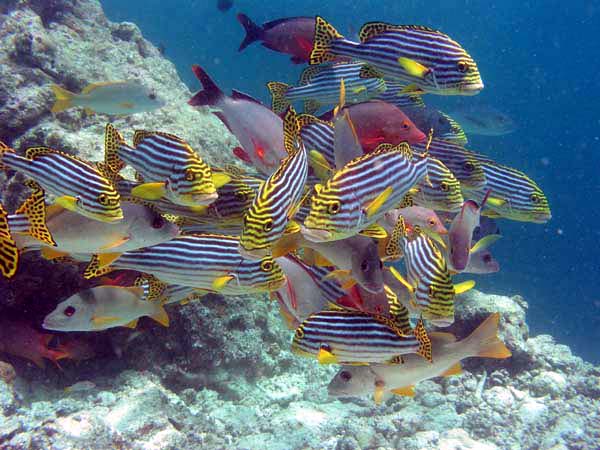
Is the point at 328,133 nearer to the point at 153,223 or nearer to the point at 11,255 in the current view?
the point at 153,223

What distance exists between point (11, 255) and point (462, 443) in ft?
19.1

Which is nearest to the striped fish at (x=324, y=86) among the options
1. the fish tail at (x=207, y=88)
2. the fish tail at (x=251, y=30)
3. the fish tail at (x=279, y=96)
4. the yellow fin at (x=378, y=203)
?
the fish tail at (x=279, y=96)

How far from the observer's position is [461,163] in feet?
11.5

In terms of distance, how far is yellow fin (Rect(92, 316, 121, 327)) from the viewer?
344 cm

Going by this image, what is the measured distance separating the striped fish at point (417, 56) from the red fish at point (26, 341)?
4.99 metres

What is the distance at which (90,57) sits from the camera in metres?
7.66

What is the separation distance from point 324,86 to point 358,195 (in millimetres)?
2184

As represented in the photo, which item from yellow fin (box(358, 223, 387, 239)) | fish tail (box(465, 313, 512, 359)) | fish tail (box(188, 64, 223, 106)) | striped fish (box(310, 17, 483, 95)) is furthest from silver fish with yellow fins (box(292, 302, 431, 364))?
fish tail (box(188, 64, 223, 106))

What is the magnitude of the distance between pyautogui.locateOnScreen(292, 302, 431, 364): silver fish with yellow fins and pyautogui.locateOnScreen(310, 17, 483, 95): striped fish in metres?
1.82

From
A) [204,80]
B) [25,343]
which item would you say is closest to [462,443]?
[204,80]

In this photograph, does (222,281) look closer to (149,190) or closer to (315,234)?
(149,190)

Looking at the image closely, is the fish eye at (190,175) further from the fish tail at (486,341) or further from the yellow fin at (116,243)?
the fish tail at (486,341)

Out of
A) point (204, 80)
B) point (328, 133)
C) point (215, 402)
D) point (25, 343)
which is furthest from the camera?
point (215, 402)

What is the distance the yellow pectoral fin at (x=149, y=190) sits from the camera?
239 cm
